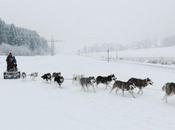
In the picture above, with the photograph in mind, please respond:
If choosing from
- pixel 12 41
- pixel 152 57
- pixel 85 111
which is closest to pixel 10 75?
pixel 85 111

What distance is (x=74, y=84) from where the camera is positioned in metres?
16.3

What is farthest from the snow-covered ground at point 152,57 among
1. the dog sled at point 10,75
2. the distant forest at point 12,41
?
the dog sled at point 10,75

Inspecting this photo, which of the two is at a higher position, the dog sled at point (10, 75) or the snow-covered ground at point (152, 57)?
the snow-covered ground at point (152, 57)

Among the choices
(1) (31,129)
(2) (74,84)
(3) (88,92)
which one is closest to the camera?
(1) (31,129)

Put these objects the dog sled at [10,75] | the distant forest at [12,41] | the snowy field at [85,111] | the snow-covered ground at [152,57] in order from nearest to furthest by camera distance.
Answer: the snowy field at [85,111] → the dog sled at [10,75] → the snow-covered ground at [152,57] → the distant forest at [12,41]

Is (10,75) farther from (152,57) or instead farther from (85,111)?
(152,57)

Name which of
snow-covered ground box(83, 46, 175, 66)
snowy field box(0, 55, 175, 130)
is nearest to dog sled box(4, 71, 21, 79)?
snowy field box(0, 55, 175, 130)

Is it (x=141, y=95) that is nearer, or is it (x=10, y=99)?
(x=10, y=99)

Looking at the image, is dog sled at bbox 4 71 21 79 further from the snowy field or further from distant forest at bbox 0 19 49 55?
distant forest at bbox 0 19 49 55

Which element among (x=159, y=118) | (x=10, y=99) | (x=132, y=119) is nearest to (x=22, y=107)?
(x=10, y=99)

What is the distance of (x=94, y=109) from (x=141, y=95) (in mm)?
3541

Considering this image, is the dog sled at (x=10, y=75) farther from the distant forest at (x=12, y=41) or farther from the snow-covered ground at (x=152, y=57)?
the distant forest at (x=12, y=41)

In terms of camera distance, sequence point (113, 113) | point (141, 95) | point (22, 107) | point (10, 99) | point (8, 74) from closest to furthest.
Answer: point (113, 113)
point (22, 107)
point (10, 99)
point (141, 95)
point (8, 74)

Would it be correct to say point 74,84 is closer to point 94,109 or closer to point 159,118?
point 94,109
